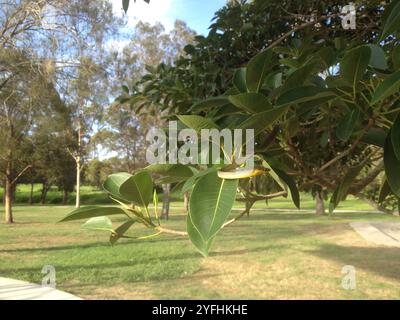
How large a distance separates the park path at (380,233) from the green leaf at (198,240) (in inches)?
328

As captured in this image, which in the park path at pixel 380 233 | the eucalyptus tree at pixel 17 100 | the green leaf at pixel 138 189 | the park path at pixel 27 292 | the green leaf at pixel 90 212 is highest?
the eucalyptus tree at pixel 17 100

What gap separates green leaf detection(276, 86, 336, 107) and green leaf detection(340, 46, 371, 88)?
3 cm

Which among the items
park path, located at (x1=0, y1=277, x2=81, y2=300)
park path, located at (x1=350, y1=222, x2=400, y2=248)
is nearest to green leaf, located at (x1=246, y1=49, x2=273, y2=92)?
park path, located at (x1=0, y1=277, x2=81, y2=300)

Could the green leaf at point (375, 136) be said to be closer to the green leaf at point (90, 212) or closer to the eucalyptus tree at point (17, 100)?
the green leaf at point (90, 212)

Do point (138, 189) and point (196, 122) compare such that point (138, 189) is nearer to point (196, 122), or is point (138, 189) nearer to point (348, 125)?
point (196, 122)

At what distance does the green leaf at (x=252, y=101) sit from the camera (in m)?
0.41

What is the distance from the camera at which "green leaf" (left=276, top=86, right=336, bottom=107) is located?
1.35 ft

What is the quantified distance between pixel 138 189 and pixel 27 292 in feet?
14.0

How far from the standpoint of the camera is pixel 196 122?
437 mm

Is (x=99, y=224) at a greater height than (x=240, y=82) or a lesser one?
lesser

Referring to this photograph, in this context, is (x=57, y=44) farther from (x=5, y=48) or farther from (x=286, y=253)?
(x=286, y=253)

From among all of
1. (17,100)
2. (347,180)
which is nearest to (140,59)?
(17,100)

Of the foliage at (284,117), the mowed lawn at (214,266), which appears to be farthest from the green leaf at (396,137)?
the mowed lawn at (214,266)

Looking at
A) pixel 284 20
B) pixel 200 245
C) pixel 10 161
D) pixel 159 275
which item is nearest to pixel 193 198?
pixel 200 245
